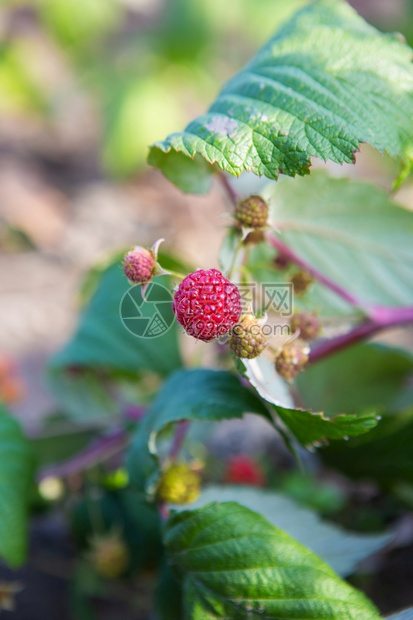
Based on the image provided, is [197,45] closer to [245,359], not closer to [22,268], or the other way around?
[22,268]

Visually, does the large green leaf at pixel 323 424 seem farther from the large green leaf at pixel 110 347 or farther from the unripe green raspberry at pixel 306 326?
the large green leaf at pixel 110 347

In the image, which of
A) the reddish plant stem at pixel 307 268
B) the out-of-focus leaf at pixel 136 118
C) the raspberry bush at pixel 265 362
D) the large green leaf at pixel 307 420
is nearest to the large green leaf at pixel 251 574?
the raspberry bush at pixel 265 362

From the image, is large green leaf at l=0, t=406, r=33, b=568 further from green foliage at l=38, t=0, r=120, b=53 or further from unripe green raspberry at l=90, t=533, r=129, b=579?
green foliage at l=38, t=0, r=120, b=53

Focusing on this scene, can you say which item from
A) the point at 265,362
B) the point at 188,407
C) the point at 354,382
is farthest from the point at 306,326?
the point at 354,382

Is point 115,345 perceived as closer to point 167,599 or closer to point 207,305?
point 167,599

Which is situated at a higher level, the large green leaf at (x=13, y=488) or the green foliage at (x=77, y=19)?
the large green leaf at (x=13, y=488)

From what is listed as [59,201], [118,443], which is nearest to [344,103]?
[118,443]
